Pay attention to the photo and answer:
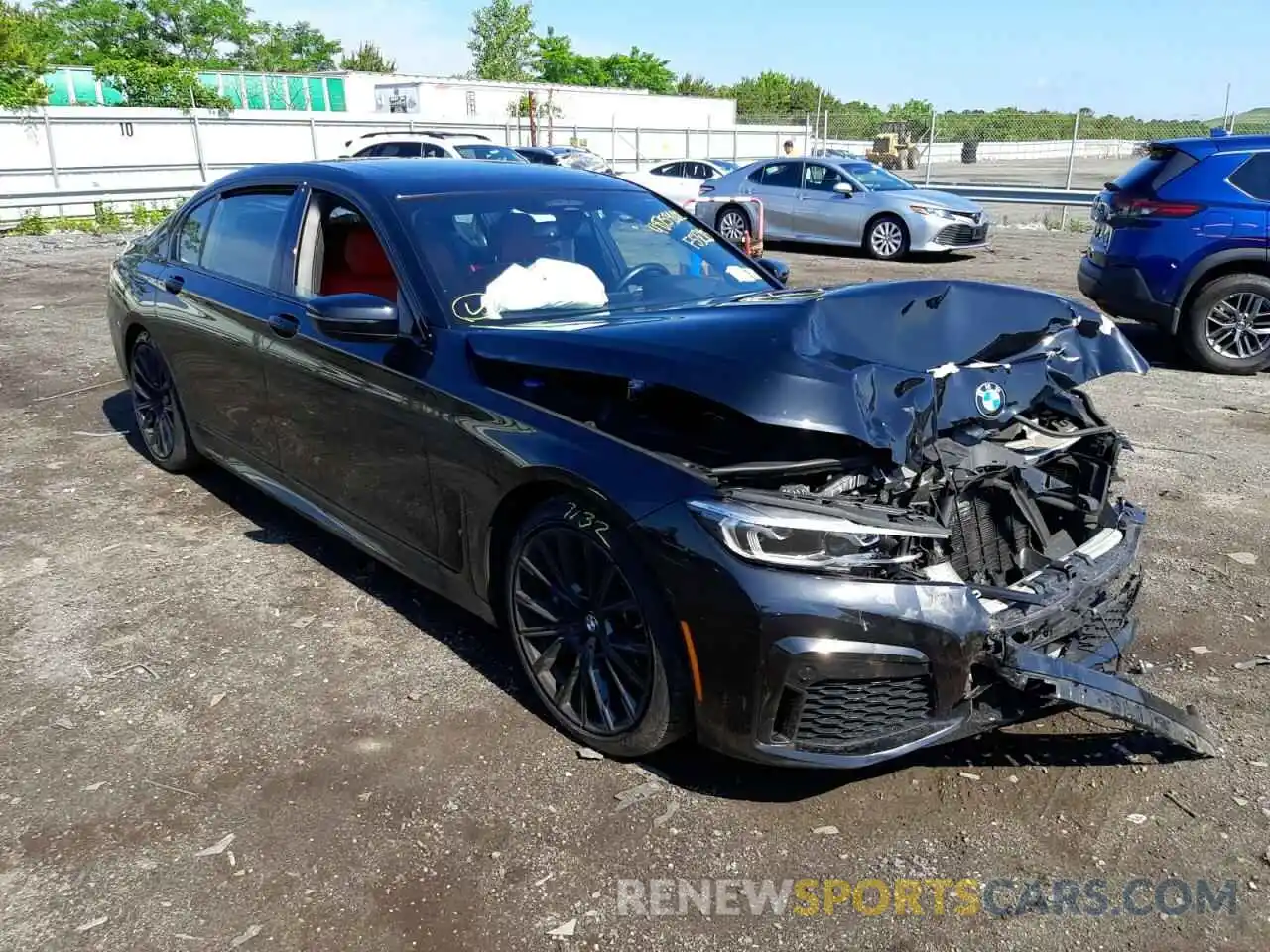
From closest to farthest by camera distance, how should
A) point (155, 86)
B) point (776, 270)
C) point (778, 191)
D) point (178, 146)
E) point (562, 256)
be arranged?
point (562, 256) → point (776, 270) → point (778, 191) → point (178, 146) → point (155, 86)

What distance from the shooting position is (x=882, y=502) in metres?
2.81

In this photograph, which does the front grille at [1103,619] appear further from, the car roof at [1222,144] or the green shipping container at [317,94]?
the green shipping container at [317,94]

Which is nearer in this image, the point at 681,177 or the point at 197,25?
the point at 681,177

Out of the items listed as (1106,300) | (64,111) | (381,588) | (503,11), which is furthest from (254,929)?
(503,11)

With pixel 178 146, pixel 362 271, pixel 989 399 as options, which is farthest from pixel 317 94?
pixel 989 399

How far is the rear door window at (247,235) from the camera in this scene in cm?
441

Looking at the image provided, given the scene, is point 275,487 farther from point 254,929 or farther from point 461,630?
point 254,929

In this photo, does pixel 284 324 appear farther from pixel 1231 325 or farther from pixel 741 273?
pixel 1231 325

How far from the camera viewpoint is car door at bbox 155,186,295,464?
14.5 ft

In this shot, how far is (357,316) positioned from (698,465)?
1.43 metres

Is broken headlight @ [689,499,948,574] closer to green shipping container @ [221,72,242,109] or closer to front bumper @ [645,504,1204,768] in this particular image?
front bumper @ [645,504,1204,768]

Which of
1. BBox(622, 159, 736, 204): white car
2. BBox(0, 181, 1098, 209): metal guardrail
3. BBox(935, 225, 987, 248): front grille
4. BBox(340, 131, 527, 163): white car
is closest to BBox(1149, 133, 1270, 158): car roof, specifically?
BBox(935, 225, 987, 248): front grille

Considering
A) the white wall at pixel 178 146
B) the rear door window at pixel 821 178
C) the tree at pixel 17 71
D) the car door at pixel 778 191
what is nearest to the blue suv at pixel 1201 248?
the rear door window at pixel 821 178

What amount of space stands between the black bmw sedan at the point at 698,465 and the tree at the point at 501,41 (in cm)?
7389
